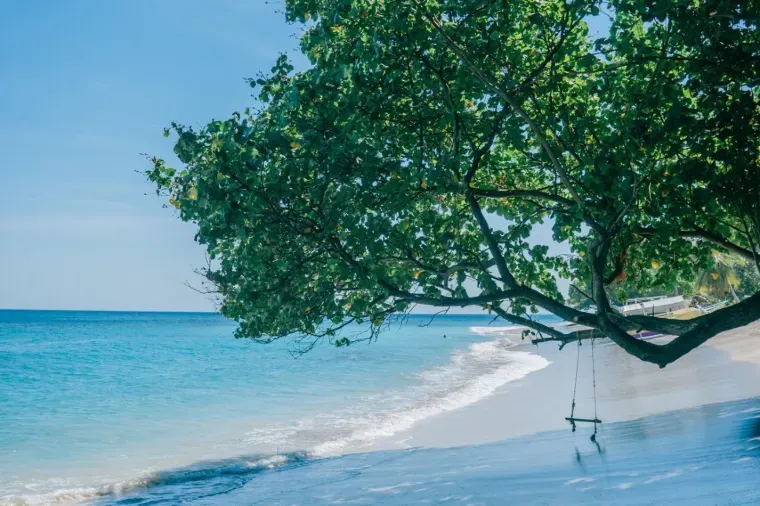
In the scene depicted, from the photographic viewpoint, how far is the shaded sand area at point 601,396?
45.2ft

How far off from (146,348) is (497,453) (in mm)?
40907

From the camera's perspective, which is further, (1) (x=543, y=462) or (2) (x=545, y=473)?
(1) (x=543, y=462)

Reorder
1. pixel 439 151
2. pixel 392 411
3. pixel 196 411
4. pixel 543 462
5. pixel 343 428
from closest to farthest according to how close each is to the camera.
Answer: pixel 439 151
pixel 543 462
pixel 343 428
pixel 392 411
pixel 196 411

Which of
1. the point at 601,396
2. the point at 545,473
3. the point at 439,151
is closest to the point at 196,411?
the point at 601,396

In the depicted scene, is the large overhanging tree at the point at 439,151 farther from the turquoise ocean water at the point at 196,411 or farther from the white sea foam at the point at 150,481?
the white sea foam at the point at 150,481

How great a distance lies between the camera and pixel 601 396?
17359 mm

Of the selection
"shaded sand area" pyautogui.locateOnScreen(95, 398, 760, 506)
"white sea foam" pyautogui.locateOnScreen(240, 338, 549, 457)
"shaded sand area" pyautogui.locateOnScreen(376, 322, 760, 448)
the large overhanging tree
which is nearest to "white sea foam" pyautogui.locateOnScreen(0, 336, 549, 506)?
"white sea foam" pyautogui.locateOnScreen(240, 338, 549, 457)

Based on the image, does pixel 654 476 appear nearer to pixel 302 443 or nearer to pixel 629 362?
pixel 302 443

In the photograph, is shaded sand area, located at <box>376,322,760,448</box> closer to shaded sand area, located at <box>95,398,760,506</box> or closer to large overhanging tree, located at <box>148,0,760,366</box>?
shaded sand area, located at <box>95,398,760,506</box>

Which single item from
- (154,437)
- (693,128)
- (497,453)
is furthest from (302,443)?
(693,128)

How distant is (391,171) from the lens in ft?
21.4

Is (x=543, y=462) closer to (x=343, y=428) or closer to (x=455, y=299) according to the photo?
(x=455, y=299)

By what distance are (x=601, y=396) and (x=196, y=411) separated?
11.6 metres

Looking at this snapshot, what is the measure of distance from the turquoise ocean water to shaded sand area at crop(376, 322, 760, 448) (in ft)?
3.53
